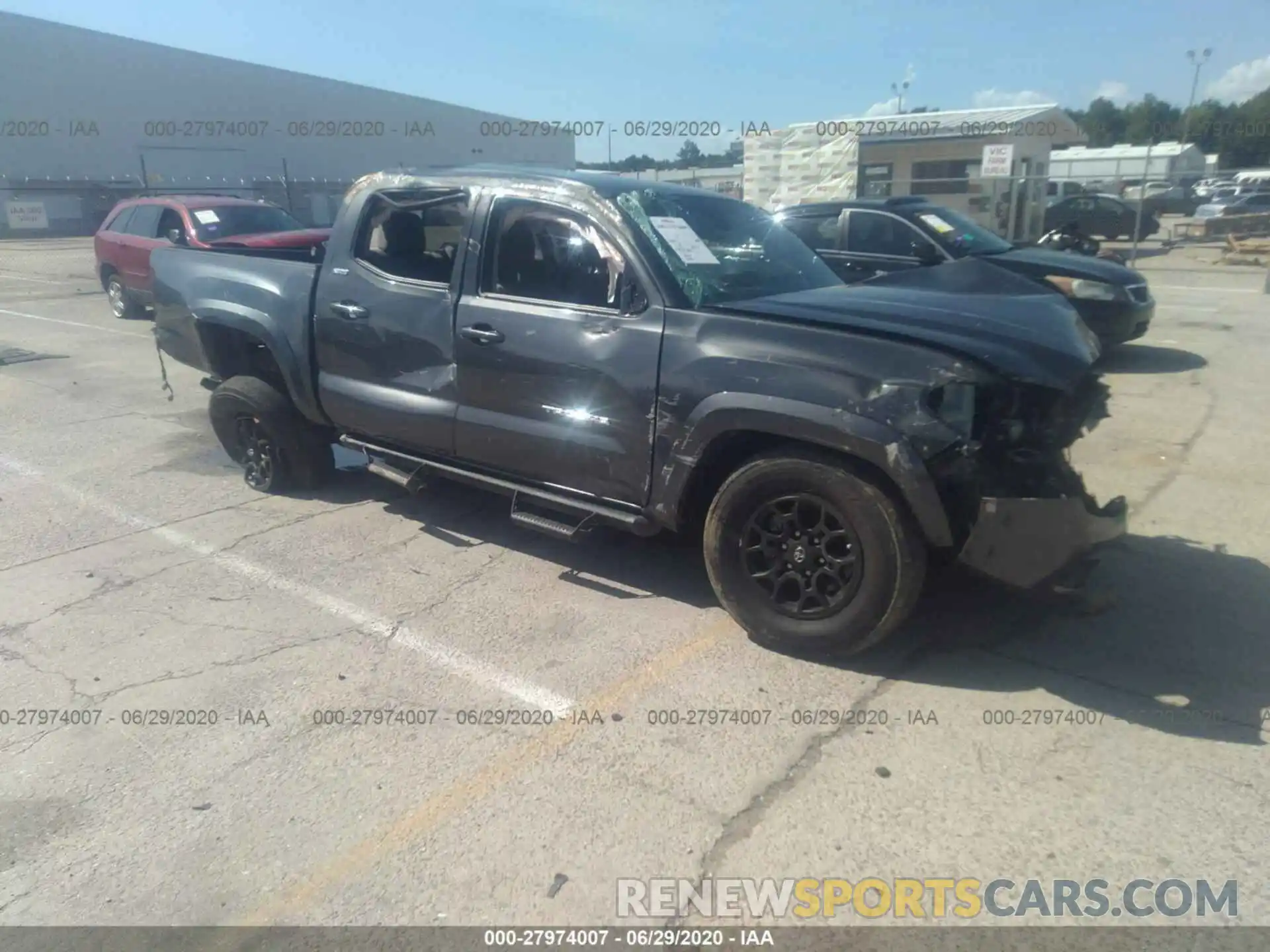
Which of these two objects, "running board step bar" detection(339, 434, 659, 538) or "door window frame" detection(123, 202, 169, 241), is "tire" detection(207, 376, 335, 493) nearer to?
"running board step bar" detection(339, 434, 659, 538)

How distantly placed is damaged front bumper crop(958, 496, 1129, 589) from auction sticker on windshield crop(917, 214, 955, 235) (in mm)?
6608

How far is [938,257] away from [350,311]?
20.2 feet

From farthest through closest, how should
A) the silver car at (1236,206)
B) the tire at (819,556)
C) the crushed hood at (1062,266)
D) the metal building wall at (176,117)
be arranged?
the metal building wall at (176,117) < the silver car at (1236,206) < the crushed hood at (1062,266) < the tire at (819,556)

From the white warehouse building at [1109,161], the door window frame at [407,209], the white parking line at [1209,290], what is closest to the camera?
the door window frame at [407,209]

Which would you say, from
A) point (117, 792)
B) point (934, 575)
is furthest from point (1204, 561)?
point (117, 792)

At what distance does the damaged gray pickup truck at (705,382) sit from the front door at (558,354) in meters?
0.01

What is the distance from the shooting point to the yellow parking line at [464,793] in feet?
8.80

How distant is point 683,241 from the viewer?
434 centimetres

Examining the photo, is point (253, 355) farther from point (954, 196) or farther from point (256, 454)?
point (954, 196)

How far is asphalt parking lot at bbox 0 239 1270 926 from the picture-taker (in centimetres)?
275

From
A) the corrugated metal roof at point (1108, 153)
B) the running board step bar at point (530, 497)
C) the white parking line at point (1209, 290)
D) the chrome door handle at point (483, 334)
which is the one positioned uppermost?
the corrugated metal roof at point (1108, 153)

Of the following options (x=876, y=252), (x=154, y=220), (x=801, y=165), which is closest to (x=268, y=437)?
(x=876, y=252)

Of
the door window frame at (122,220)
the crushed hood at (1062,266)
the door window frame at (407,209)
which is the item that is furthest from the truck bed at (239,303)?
the door window frame at (122,220)

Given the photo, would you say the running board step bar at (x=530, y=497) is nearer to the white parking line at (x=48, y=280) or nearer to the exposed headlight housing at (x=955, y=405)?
the exposed headlight housing at (x=955, y=405)
